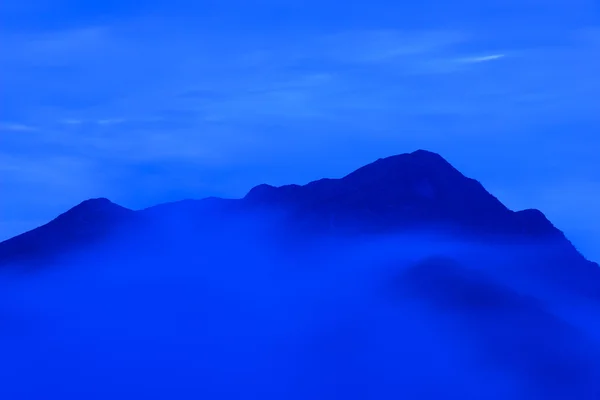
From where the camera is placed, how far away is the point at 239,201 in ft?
31.5

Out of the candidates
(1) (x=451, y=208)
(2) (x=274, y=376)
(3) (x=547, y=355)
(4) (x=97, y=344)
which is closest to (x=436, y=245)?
(1) (x=451, y=208)

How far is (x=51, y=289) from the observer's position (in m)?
10.0

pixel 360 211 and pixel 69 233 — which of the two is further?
pixel 360 211

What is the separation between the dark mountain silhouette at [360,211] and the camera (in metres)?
9.87

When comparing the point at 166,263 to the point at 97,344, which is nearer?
the point at 97,344

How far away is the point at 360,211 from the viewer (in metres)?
11.2

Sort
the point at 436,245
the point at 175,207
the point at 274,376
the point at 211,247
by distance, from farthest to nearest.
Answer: the point at 436,245 → the point at 211,247 → the point at 175,207 → the point at 274,376

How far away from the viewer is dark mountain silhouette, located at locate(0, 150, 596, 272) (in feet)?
32.4

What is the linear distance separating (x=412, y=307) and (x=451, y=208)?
63.5 inches

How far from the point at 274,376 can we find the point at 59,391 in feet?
6.57

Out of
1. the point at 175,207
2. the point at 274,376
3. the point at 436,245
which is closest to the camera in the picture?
the point at 274,376

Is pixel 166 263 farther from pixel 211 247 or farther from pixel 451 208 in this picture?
pixel 451 208

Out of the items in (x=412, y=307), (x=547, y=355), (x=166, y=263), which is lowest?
(x=547, y=355)

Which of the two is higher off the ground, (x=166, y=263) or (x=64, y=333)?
(x=166, y=263)
